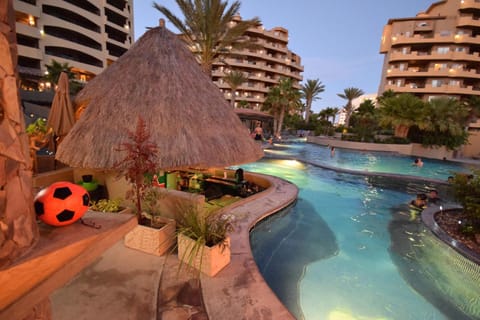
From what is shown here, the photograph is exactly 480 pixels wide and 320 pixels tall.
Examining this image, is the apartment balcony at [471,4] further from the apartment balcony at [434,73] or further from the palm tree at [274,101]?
the palm tree at [274,101]

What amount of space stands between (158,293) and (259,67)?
54.9 metres

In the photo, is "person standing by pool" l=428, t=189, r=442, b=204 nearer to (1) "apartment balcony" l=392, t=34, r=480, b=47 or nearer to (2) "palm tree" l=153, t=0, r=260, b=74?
(2) "palm tree" l=153, t=0, r=260, b=74

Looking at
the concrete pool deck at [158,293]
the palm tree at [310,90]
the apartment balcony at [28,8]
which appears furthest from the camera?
the palm tree at [310,90]

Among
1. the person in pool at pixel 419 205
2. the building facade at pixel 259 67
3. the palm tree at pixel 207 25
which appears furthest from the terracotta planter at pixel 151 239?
the building facade at pixel 259 67

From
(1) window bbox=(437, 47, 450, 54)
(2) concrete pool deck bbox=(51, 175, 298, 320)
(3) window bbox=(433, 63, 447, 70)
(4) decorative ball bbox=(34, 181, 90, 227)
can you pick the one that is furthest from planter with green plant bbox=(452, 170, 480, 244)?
(1) window bbox=(437, 47, 450, 54)

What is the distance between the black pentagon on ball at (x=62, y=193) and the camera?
5.92ft

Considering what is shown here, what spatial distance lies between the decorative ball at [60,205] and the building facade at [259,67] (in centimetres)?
4898

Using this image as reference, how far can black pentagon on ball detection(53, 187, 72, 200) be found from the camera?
1.80m

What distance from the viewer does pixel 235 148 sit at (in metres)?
6.05

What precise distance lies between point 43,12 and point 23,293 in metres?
42.8

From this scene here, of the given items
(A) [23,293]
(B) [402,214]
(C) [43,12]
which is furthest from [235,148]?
(C) [43,12]

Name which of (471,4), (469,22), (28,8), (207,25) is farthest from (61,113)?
(471,4)

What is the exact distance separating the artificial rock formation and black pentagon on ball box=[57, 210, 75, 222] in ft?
0.87

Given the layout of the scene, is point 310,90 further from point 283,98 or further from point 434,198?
point 434,198
